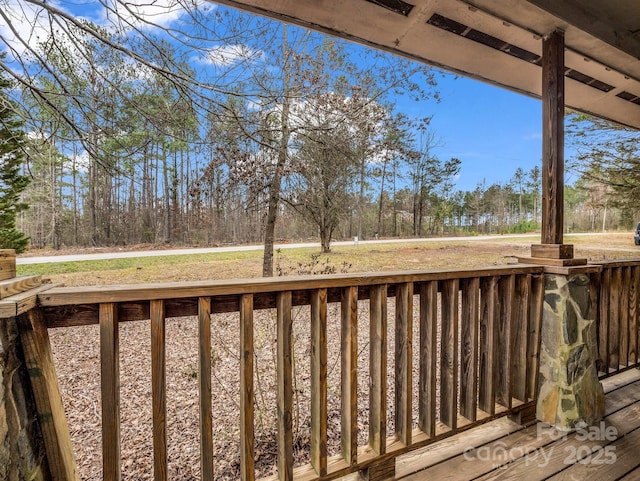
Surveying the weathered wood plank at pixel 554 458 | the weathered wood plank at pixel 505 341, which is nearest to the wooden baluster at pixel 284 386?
the weathered wood plank at pixel 554 458

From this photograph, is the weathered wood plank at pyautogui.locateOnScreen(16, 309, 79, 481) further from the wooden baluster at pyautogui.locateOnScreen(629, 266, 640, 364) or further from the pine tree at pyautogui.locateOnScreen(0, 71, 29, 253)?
the wooden baluster at pyautogui.locateOnScreen(629, 266, 640, 364)

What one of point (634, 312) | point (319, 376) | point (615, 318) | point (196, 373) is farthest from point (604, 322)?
point (196, 373)

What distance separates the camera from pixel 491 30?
194 centimetres

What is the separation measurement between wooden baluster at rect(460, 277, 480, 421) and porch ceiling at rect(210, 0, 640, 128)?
151 cm

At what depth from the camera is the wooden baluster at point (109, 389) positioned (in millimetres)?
939

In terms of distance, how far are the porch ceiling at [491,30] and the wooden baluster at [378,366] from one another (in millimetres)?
1485

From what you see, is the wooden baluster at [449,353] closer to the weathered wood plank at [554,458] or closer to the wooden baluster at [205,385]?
the weathered wood plank at [554,458]

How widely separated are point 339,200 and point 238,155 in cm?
135

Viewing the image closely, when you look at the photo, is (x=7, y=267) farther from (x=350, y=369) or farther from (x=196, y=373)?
(x=196, y=373)

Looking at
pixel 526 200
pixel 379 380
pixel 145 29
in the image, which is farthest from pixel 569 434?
pixel 526 200

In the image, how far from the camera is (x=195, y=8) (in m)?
2.15

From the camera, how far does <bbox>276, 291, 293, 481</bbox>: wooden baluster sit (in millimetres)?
1189

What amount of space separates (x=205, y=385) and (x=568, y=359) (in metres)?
1.99

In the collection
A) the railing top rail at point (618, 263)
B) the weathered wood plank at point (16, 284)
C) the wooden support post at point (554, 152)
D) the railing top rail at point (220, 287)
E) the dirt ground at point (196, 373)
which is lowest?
the dirt ground at point (196, 373)
